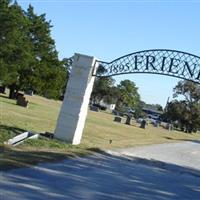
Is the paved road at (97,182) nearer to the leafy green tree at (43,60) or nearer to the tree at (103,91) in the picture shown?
the leafy green tree at (43,60)

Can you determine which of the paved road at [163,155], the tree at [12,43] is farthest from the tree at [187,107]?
the paved road at [163,155]

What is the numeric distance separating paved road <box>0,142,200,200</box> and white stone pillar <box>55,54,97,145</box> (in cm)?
285

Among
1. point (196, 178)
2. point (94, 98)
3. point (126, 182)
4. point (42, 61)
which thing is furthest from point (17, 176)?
point (94, 98)

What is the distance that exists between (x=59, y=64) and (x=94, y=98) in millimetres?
88639

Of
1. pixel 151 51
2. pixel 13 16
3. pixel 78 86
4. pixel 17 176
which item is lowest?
pixel 17 176

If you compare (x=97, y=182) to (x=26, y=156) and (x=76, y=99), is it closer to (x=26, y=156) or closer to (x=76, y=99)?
(x=26, y=156)

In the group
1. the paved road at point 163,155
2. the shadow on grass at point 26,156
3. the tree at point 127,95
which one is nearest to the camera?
the shadow on grass at point 26,156

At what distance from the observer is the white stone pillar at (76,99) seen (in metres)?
21.2

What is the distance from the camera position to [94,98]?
148250 millimetres

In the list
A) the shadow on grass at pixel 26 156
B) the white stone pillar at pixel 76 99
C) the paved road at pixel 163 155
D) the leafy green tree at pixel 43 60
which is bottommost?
the shadow on grass at pixel 26 156

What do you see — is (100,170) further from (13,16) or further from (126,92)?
(126,92)

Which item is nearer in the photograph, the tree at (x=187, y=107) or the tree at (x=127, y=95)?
the tree at (x=187, y=107)

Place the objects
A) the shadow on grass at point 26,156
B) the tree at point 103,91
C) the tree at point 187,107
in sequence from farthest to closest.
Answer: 1. the tree at point 103,91
2. the tree at point 187,107
3. the shadow on grass at point 26,156

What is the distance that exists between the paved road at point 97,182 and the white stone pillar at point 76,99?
2.85 metres
